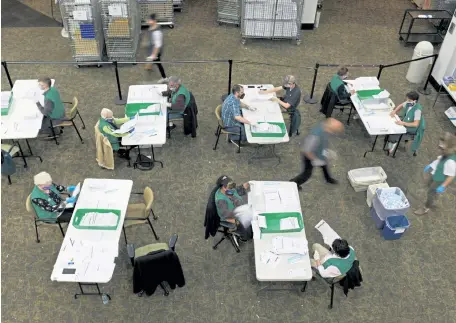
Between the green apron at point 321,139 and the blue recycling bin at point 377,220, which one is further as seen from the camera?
the blue recycling bin at point 377,220

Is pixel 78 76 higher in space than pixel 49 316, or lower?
higher

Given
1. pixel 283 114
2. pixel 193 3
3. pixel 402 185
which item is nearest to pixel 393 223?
pixel 402 185

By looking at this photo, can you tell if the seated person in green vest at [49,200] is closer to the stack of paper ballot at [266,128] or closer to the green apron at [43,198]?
the green apron at [43,198]

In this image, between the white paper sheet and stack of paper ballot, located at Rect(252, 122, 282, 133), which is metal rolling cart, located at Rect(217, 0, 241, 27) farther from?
the white paper sheet

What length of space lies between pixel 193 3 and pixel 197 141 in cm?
607

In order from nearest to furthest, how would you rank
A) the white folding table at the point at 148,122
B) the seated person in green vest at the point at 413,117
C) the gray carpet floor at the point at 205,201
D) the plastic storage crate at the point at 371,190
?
the gray carpet floor at the point at 205,201, the white folding table at the point at 148,122, the plastic storage crate at the point at 371,190, the seated person in green vest at the point at 413,117

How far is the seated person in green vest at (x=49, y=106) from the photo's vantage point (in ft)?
24.8

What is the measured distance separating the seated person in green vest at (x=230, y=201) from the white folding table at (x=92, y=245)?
133 centimetres

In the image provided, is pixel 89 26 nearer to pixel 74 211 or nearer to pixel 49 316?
pixel 74 211

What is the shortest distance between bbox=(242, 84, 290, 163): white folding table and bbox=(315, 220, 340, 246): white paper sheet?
150 cm

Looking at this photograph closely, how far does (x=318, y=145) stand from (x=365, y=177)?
58.4 inches


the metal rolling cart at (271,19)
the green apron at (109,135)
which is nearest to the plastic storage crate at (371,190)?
the green apron at (109,135)

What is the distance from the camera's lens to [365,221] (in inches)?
287

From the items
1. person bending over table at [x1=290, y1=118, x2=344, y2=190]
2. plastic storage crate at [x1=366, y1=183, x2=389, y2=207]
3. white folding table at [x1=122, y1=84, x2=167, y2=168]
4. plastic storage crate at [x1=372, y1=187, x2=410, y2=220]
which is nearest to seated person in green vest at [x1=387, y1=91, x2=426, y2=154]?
plastic storage crate at [x1=366, y1=183, x2=389, y2=207]
